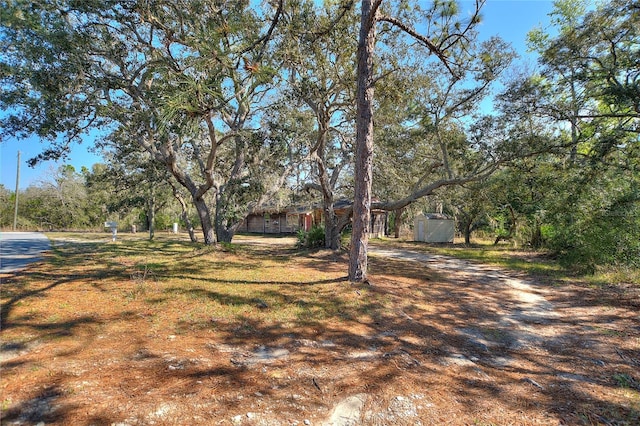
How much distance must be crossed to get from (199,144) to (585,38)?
504 inches

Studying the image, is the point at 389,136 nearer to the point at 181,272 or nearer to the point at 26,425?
the point at 181,272

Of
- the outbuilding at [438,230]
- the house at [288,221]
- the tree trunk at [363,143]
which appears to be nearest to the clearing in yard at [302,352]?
the tree trunk at [363,143]

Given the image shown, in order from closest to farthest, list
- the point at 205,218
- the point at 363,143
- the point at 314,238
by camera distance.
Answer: the point at 363,143 → the point at 205,218 → the point at 314,238

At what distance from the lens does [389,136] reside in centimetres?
1201

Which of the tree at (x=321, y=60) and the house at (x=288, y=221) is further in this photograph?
the house at (x=288, y=221)

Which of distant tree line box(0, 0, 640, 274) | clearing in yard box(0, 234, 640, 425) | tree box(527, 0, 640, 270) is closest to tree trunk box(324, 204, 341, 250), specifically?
distant tree line box(0, 0, 640, 274)

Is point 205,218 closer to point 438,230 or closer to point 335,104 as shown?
point 335,104

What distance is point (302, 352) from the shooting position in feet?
12.1

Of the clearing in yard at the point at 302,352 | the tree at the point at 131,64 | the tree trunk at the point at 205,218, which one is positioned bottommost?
the clearing in yard at the point at 302,352

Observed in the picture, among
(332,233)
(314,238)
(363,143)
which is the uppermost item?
(363,143)

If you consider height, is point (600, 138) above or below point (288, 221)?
above

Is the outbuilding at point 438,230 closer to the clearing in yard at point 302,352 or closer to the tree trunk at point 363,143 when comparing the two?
the clearing in yard at point 302,352

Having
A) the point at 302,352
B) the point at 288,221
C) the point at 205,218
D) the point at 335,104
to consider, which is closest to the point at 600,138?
the point at 335,104

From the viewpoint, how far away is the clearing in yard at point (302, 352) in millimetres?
2502
